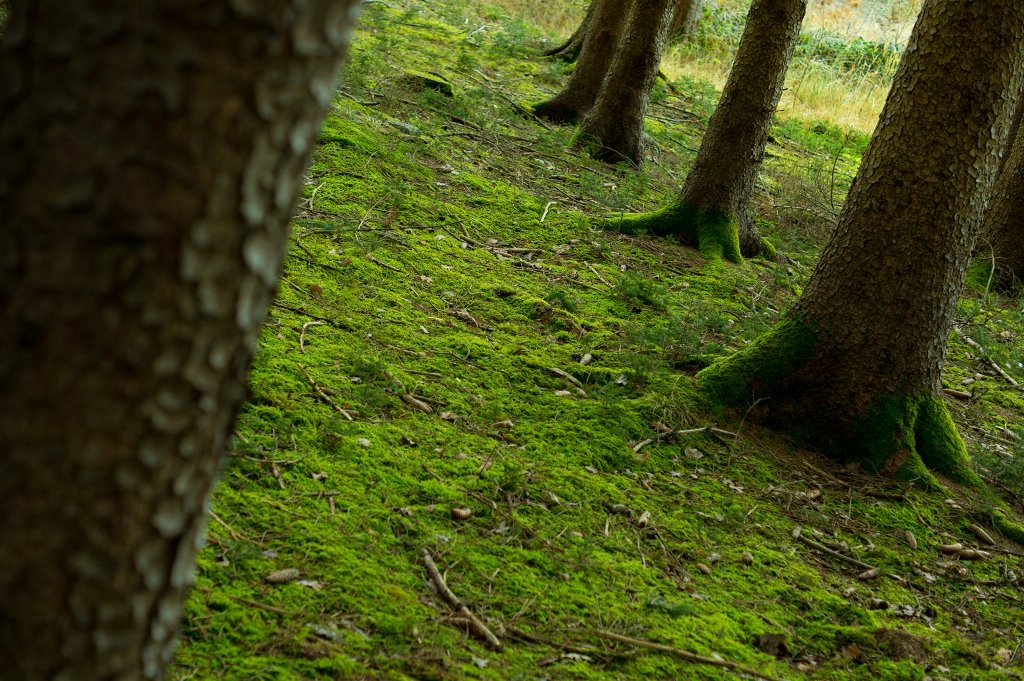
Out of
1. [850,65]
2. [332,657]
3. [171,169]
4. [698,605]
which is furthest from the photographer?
[850,65]

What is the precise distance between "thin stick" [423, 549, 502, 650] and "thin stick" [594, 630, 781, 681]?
17.1 inches

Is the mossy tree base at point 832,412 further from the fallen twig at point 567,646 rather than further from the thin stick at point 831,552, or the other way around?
the fallen twig at point 567,646

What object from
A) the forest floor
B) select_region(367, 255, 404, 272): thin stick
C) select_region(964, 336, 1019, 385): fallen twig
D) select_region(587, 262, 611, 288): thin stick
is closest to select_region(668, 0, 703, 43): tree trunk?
the forest floor

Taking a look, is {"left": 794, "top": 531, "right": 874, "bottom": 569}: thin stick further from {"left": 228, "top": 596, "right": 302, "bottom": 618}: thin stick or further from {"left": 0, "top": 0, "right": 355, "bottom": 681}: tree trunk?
{"left": 0, "top": 0, "right": 355, "bottom": 681}: tree trunk

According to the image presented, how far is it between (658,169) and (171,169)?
10075 mm

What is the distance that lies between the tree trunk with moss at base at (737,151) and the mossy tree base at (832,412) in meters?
2.95

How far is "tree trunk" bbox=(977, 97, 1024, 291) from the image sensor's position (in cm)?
938

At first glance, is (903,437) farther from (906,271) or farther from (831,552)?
(831,552)

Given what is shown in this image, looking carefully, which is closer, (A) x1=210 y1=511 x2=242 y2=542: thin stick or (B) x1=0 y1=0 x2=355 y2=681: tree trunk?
(B) x1=0 y1=0 x2=355 y2=681: tree trunk

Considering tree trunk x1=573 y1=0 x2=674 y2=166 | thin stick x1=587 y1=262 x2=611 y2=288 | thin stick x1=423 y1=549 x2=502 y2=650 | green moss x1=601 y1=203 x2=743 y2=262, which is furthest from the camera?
tree trunk x1=573 y1=0 x2=674 y2=166

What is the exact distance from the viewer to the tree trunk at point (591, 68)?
11352 mm

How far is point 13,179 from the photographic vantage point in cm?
129

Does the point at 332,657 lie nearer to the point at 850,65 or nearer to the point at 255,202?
the point at 255,202

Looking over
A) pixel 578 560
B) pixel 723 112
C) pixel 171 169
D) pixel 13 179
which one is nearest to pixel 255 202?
pixel 171 169
